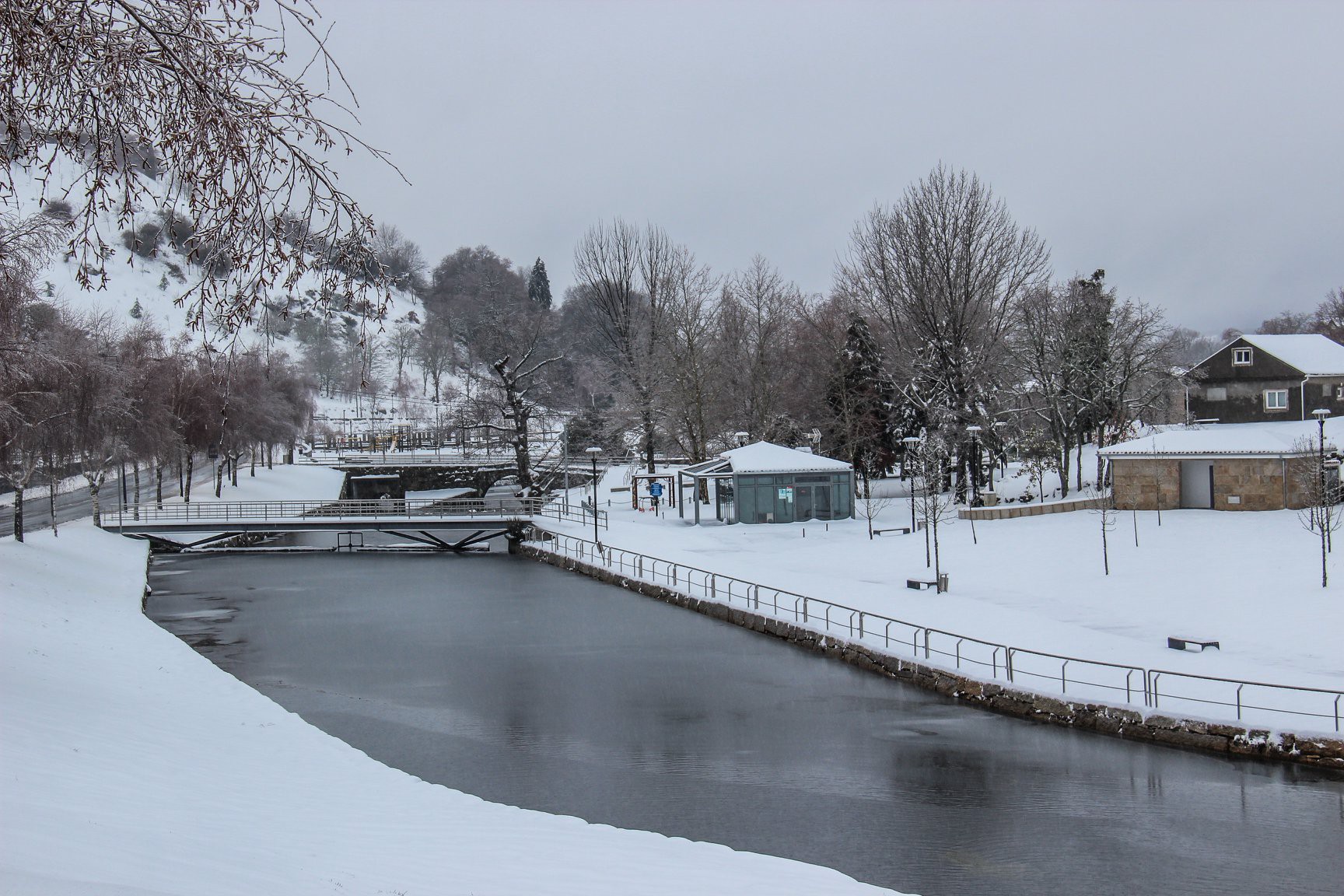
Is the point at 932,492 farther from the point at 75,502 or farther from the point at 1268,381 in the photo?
the point at 75,502

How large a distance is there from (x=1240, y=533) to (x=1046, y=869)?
22.0 metres

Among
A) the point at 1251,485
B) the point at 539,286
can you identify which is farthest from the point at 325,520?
the point at 539,286

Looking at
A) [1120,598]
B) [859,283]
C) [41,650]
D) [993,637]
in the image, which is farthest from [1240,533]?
[41,650]

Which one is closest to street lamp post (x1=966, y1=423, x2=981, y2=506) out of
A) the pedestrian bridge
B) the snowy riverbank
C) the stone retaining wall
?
the pedestrian bridge

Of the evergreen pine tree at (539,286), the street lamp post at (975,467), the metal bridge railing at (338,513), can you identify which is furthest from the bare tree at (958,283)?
the evergreen pine tree at (539,286)

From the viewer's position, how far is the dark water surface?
11414 millimetres

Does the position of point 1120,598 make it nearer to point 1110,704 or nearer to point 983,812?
point 1110,704

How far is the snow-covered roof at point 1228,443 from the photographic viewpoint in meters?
33.5

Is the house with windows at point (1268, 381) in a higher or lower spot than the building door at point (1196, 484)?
higher

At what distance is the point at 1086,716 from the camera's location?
15.9 metres

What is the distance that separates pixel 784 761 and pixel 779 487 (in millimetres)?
26586

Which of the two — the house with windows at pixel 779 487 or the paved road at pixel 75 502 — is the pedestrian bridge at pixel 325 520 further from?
the house with windows at pixel 779 487

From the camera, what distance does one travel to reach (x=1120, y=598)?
23.3m

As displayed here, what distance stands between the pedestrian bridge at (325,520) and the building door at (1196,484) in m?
21.6
